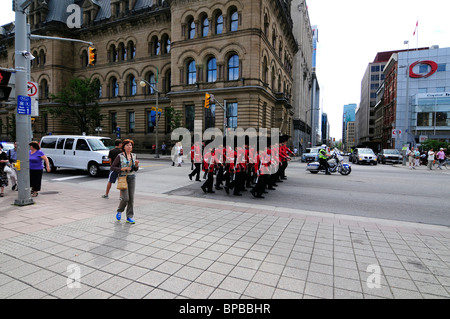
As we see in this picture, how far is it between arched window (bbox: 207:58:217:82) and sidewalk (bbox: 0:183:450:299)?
27742 millimetres

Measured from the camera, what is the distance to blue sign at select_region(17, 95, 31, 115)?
22.9ft

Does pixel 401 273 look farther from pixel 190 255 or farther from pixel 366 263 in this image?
pixel 190 255

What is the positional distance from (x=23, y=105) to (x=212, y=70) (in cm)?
2701

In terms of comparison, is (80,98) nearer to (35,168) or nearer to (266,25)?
(266,25)

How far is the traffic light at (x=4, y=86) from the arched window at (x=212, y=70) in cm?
2689

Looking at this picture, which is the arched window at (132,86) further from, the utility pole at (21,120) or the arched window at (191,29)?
the utility pole at (21,120)

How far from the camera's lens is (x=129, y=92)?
129ft

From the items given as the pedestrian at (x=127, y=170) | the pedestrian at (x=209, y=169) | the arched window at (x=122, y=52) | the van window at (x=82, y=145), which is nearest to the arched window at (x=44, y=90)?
the arched window at (x=122, y=52)

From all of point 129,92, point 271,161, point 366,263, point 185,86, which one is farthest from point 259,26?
point 366,263

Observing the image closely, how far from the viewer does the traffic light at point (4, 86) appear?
6.41m

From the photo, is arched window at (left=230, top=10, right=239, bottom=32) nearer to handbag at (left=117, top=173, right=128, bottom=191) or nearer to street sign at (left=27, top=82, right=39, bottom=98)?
street sign at (left=27, top=82, right=39, bottom=98)

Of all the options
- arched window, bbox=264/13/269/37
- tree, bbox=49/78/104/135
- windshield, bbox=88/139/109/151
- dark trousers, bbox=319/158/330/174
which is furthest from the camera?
tree, bbox=49/78/104/135

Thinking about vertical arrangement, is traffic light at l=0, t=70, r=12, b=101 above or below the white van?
above

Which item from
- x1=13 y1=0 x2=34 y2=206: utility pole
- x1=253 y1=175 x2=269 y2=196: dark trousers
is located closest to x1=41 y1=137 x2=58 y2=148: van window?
x1=13 y1=0 x2=34 y2=206: utility pole
